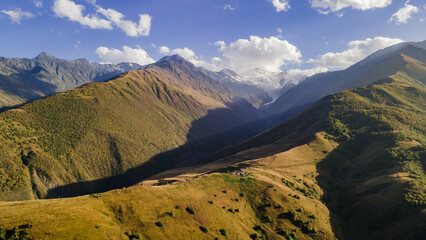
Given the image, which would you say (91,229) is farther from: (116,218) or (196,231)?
(196,231)

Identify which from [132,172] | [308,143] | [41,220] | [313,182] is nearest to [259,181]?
[313,182]

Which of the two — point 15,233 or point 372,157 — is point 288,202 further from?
point 372,157

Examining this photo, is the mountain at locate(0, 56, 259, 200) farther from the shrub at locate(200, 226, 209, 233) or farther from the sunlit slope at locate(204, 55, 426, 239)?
the shrub at locate(200, 226, 209, 233)

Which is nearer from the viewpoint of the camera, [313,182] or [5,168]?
[313,182]

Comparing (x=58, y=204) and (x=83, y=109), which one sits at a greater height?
(x=83, y=109)

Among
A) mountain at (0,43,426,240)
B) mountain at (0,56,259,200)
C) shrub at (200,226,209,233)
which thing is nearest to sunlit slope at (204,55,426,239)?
mountain at (0,43,426,240)

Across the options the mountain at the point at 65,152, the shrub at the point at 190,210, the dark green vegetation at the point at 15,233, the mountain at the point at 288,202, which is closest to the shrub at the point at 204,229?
the mountain at the point at 288,202

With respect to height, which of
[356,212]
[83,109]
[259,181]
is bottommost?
[356,212]

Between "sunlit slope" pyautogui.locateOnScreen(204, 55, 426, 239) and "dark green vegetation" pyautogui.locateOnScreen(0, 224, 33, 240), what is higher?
"dark green vegetation" pyautogui.locateOnScreen(0, 224, 33, 240)
